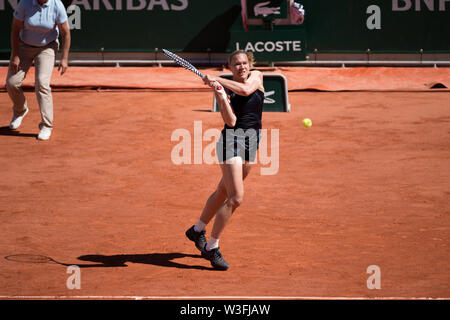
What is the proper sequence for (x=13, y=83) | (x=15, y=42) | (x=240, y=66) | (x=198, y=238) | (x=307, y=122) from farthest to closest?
1. (x=307, y=122)
2. (x=13, y=83)
3. (x=15, y=42)
4. (x=198, y=238)
5. (x=240, y=66)

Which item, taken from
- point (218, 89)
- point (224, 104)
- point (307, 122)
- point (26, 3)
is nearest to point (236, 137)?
point (224, 104)

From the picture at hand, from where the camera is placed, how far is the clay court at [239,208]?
5.36 metres

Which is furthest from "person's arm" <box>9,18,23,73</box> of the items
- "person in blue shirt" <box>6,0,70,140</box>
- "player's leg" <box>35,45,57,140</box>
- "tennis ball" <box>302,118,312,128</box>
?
"tennis ball" <box>302,118,312,128</box>

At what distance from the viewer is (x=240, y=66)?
549 centimetres

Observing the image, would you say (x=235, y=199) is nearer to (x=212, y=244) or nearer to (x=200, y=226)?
(x=212, y=244)

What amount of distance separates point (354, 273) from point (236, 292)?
0.99m

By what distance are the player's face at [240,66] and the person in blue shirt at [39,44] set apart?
188 inches

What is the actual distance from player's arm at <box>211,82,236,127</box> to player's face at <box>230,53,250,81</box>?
0.76 feet

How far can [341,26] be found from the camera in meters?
15.7

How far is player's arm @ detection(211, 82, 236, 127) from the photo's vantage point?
529 centimetres

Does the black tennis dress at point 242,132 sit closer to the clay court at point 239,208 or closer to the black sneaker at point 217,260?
the black sneaker at point 217,260

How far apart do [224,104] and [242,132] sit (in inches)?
12.9

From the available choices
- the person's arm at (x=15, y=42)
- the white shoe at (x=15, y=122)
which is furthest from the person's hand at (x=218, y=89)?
the white shoe at (x=15, y=122)

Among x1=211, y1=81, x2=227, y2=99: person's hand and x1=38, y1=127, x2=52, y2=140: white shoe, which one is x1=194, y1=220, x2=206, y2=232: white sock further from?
x1=38, y1=127, x2=52, y2=140: white shoe
